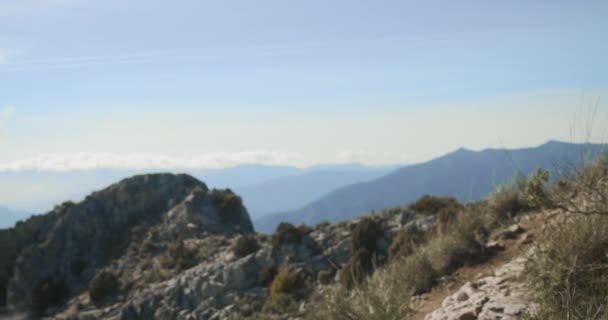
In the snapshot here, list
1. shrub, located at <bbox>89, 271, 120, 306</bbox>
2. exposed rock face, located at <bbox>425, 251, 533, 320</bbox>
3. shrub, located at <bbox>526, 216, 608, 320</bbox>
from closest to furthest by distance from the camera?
1. shrub, located at <bbox>526, 216, 608, 320</bbox>
2. exposed rock face, located at <bbox>425, 251, 533, 320</bbox>
3. shrub, located at <bbox>89, 271, 120, 306</bbox>

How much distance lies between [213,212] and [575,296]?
3518 centimetres

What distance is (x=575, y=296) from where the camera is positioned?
4.14 m

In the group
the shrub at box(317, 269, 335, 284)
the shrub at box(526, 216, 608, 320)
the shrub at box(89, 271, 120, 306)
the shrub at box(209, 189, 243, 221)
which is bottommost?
the shrub at box(89, 271, 120, 306)

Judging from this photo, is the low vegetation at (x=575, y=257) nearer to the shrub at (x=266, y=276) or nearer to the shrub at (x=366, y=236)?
the shrub at (x=366, y=236)

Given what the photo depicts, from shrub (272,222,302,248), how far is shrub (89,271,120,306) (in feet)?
40.0

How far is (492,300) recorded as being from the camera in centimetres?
567

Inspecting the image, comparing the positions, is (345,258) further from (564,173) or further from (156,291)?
(564,173)

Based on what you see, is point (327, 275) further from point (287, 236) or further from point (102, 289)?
point (102, 289)

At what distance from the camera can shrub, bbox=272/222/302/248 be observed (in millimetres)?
25625

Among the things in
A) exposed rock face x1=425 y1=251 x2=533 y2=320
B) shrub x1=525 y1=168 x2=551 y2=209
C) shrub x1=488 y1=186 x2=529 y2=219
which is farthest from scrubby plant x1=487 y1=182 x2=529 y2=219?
shrub x1=525 y1=168 x2=551 y2=209

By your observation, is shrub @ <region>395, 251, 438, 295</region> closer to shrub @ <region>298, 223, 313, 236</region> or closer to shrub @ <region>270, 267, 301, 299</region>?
shrub @ <region>270, 267, 301, 299</region>

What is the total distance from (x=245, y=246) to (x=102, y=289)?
1080cm

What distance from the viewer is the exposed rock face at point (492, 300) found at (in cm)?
507

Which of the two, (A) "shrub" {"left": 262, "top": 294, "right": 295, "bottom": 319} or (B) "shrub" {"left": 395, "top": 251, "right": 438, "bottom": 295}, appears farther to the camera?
(A) "shrub" {"left": 262, "top": 294, "right": 295, "bottom": 319}
